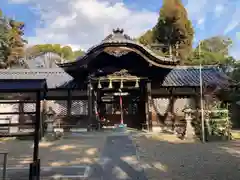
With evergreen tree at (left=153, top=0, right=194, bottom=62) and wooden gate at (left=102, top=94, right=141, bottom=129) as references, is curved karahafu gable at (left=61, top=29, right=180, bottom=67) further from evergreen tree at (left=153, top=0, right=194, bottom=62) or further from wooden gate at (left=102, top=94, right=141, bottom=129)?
evergreen tree at (left=153, top=0, right=194, bottom=62)

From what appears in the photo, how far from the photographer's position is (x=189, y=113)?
30.6ft

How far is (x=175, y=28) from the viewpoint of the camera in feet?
83.3

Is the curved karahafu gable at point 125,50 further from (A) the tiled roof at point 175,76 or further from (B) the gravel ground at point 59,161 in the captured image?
(B) the gravel ground at point 59,161

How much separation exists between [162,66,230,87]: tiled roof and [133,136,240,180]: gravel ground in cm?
653

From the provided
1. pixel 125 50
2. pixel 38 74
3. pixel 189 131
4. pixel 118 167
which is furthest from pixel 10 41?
pixel 118 167

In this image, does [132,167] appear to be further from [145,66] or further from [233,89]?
[233,89]

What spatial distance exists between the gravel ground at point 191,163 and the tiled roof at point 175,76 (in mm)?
6652

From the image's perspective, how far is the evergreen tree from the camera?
2541cm

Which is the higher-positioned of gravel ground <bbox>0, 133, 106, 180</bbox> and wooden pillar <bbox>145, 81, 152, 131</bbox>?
wooden pillar <bbox>145, 81, 152, 131</bbox>

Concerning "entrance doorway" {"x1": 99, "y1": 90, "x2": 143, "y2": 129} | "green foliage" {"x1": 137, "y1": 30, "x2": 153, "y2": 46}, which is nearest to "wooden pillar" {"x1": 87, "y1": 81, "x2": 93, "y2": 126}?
"entrance doorway" {"x1": 99, "y1": 90, "x2": 143, "y2": 129}

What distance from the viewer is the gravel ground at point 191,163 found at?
13.8 feet

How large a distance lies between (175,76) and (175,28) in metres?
13.1

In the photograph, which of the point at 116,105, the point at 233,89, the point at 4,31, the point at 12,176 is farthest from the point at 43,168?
the point at 4,31

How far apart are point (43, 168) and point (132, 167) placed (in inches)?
74.6
